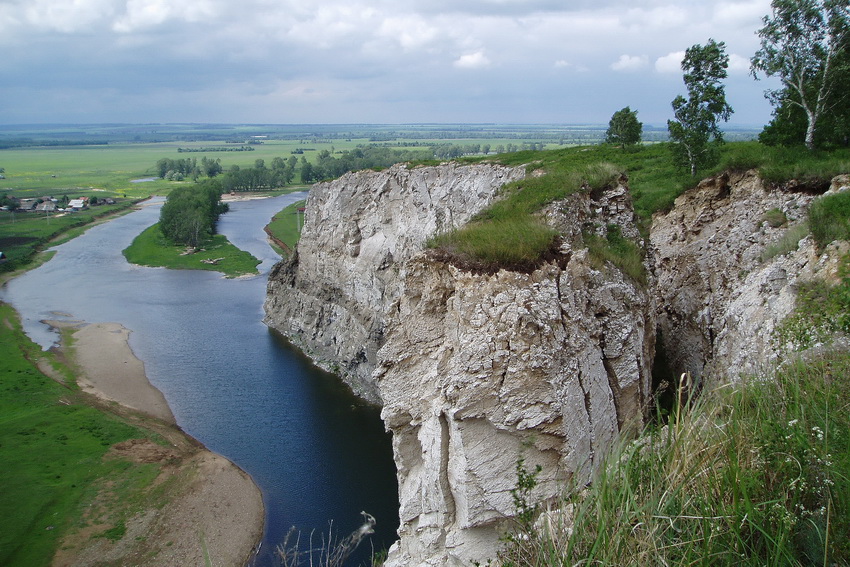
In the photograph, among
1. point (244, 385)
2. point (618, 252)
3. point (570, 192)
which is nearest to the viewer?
point (618, 252)

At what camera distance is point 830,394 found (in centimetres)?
544

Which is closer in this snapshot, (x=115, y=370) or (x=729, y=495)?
(x=729, y=495)

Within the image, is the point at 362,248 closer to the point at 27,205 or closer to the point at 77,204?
the point at 77,204

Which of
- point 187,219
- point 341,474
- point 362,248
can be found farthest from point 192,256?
point 341,474

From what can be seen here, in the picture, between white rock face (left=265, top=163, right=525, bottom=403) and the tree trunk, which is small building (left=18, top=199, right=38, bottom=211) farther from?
the tree trunk

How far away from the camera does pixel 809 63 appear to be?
659 inches

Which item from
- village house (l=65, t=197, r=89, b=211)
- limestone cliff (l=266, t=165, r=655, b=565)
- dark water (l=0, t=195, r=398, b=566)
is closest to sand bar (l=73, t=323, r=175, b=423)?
dark water (l=0, t=195, r=398, b=566)

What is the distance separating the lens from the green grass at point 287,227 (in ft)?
233

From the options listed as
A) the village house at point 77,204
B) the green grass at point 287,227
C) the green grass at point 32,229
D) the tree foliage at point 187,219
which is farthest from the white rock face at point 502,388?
the village house at point 77,204

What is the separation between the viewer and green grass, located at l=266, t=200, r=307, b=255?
7094cm

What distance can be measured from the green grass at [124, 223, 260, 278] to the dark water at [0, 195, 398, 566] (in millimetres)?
1705

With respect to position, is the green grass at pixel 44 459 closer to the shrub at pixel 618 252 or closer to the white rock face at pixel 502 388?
the white rock face at pixel 502 388

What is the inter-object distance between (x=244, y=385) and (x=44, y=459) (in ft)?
35.9

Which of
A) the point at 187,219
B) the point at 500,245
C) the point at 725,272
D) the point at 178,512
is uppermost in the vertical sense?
the point at 500,245
